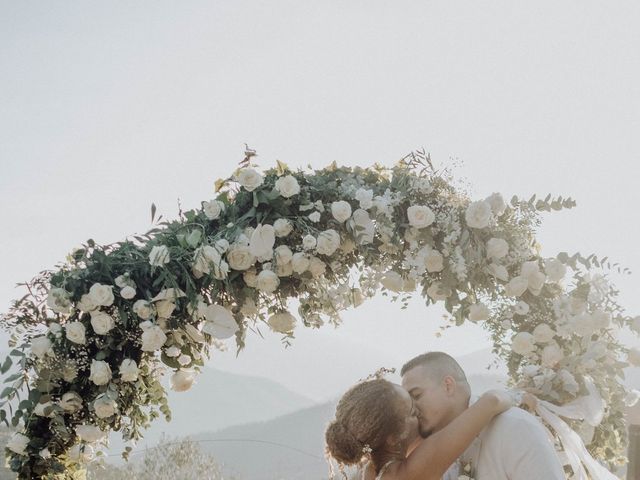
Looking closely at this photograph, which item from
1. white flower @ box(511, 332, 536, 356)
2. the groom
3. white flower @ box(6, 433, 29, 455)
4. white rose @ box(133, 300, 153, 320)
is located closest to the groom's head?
the groom

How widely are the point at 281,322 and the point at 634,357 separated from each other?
2532 mm

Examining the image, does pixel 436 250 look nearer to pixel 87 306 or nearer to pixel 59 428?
pixel 87 306

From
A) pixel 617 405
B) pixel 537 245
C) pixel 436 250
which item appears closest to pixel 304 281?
pixel 436 250

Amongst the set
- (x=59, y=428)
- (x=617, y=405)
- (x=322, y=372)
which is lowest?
(x=322, y=372)

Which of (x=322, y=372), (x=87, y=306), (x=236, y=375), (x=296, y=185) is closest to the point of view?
(x=87, y=306)

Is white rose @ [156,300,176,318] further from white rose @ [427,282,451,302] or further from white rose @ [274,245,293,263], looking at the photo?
white rose @ [427,282,451,302]

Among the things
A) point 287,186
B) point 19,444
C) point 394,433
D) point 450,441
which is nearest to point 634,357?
point 450,441

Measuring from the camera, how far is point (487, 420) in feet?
12.4

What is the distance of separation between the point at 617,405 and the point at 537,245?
129 cm

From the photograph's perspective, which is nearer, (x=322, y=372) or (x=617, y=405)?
(x=617, y=405)

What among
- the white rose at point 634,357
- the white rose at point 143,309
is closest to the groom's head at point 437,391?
the white rose at point 634,357

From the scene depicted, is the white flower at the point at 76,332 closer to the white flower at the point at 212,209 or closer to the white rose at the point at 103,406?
the white rose at the point at 103,406

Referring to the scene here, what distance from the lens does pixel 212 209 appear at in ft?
15.4

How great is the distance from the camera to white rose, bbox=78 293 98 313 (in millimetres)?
4281
